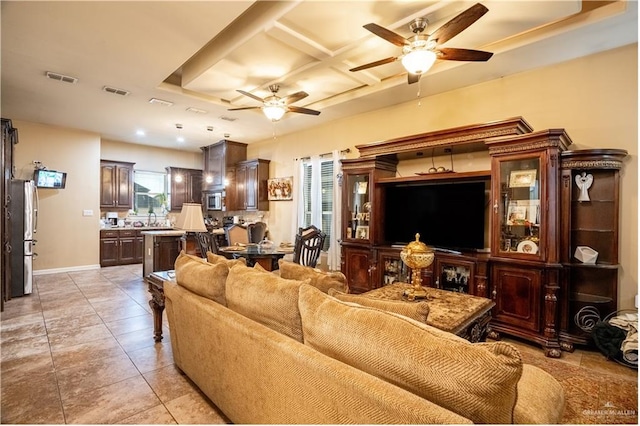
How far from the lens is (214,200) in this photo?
25.4ft

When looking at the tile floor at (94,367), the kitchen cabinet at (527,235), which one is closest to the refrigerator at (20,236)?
the tile floor at (94,367)

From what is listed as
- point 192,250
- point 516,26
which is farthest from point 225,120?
point 516,26

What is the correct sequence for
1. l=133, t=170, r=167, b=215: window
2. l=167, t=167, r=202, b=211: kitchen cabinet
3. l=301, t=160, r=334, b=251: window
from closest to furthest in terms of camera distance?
l=301, t=160, r=334, b=251: window
l=133, t=170, r=167, b=215: window
l=167, t=167, r=202, b=211: kitchen cabinet

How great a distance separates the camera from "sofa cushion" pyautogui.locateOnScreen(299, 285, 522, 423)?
0.92 metres

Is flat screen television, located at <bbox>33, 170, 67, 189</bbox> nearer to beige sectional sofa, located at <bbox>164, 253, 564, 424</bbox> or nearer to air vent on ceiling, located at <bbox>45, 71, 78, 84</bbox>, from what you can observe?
air vent on ceiling, located at <bbox>45, 71, 78, 84</bbox>

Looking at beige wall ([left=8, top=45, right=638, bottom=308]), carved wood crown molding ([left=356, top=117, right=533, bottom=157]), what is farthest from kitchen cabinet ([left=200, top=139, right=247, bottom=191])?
carved wood crown molding ([left=356, top=117, right=533, bottom=157])

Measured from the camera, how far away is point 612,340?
9.12 ft

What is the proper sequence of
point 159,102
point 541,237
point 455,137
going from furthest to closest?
point 159,102 < point 455,137 < point 541,237

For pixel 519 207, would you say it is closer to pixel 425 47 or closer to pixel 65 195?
pixel 425 47

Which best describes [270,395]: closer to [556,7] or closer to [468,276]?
[468,276]

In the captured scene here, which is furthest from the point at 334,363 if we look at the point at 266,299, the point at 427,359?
the point at 266,299

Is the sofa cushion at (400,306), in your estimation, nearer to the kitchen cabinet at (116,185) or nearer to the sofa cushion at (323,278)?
the sofa cushion at (323,278)

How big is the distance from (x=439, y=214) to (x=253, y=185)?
4232mm

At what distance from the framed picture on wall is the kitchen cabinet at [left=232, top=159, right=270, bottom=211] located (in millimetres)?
151
